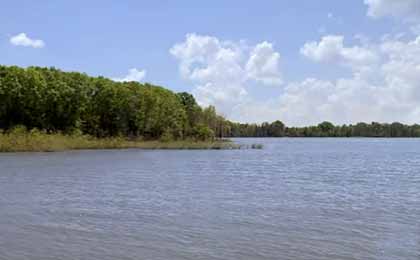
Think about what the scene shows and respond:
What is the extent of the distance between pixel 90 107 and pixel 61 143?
15.7 m

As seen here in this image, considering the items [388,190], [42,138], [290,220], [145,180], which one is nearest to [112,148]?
[42,138]

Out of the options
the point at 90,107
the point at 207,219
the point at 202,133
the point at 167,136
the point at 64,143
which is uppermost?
the point at 90,107

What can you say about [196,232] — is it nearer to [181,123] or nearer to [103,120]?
[103,120]

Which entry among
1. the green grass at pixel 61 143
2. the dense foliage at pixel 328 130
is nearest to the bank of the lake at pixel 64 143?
the green grass at pixel 61 143

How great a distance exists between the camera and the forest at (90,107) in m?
64.9

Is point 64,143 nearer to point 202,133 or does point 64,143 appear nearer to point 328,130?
point 202,133

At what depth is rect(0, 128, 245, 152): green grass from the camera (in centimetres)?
5462

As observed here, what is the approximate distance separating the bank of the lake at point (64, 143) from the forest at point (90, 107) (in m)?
3.63

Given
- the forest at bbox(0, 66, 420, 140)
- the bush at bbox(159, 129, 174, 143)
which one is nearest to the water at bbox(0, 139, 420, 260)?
the forest at bbox(0, 66, 420, 140)

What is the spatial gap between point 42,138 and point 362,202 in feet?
145

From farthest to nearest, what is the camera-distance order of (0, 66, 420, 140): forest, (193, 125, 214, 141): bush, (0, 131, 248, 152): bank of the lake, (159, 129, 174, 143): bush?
(193, 125, 214, 141): bush
(159, 129, 174, 143): bush
(0, 66, 420, 140): forest
(0, 131, 248, 152): bank of the lake

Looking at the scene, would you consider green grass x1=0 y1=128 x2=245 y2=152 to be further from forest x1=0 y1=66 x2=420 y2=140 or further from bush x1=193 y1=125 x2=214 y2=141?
bush x1=193 y1=125 x2=214 y2=141

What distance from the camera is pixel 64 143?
6028cm

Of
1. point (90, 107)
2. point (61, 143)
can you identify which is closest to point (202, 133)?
point (90, 107)
